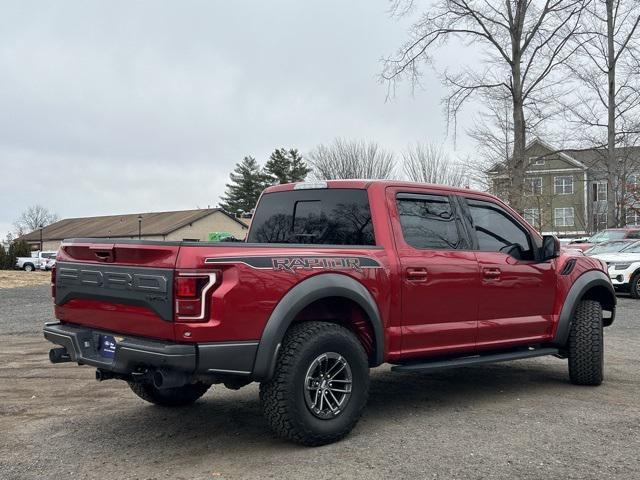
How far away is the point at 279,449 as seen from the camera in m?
4.45

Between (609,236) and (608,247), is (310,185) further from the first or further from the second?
(609,236)

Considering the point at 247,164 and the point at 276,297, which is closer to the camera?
the point at 276,297

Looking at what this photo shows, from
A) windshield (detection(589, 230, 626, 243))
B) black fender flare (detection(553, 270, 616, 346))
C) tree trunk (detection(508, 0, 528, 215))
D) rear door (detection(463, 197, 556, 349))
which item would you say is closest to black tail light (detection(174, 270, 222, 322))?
rear door (detection(463, 197, 556, 349))

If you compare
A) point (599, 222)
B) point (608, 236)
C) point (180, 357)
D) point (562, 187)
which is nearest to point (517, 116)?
point (608, 236)

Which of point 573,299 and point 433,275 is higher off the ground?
point 433,275

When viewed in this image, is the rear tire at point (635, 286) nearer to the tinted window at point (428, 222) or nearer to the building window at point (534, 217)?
the tinted window at point (428, 222)

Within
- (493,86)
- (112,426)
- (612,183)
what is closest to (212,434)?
(112,426)

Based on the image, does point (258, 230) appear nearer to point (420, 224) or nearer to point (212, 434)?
point (420, 224)

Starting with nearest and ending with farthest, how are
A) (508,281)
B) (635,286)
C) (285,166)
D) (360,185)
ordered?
(360,185), (508,281), (635,286), (285,166)

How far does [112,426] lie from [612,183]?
2726 cm

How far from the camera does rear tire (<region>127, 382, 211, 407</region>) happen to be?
555cm

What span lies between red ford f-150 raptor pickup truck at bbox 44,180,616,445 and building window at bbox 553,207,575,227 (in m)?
50.2

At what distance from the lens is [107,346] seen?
4441mm

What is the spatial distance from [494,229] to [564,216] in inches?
2023
